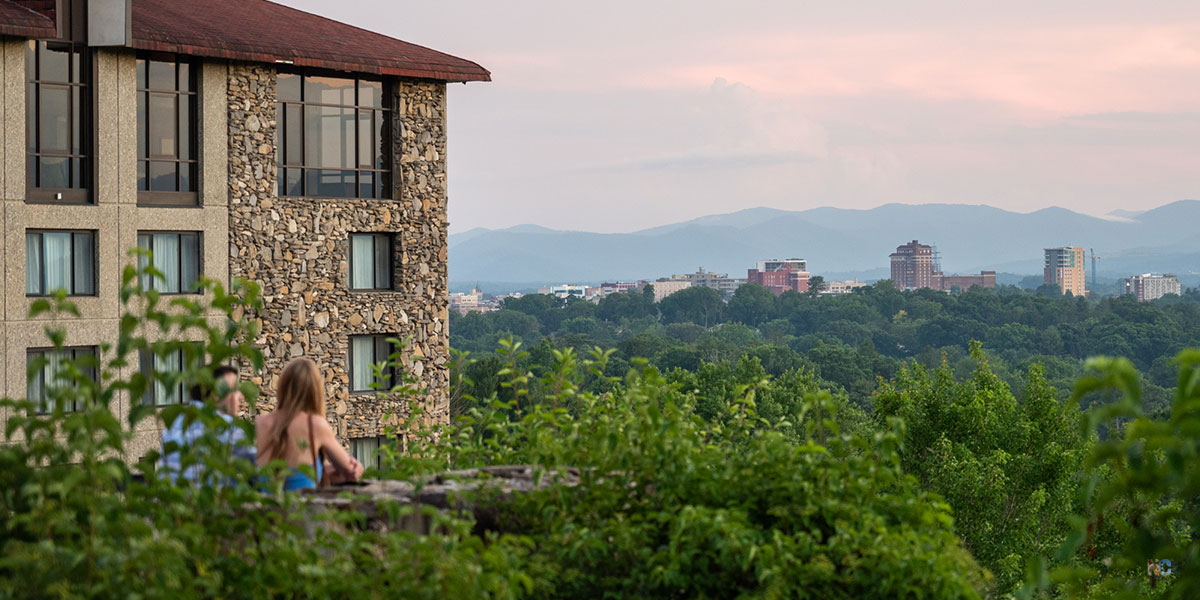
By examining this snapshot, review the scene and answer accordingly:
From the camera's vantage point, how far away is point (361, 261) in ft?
91.0

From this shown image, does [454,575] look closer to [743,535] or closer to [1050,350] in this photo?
[743,535]

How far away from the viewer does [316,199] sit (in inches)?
1047

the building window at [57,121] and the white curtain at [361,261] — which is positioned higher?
the building window at [57,121]

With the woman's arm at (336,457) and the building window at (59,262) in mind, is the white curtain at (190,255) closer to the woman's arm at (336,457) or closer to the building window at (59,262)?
the building window at (59,262)

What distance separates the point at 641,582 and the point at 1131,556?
215 cm

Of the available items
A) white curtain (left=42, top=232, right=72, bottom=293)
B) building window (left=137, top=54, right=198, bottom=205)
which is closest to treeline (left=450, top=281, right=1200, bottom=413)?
building window (left=137, top=54, right=198, bottom=205)

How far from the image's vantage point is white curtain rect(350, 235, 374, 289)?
27.6m

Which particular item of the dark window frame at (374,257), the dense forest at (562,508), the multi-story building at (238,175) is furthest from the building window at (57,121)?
the dense forest at (562,508)

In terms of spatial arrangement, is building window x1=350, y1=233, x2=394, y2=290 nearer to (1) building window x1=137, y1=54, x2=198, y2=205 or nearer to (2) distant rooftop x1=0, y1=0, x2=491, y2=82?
(2) distant rooftop x1=0, y1=0, x2=491, y2=82

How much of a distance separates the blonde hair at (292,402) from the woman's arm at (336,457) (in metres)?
0.07

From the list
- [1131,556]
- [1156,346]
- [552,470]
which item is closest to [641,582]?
[552,470]

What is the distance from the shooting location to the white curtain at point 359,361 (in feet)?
89.6

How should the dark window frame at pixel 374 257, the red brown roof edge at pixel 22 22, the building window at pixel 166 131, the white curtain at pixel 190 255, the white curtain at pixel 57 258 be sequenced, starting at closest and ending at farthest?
the red brown roof edge at pixel 22 22 < the white curtain at pixel 57 258 < the building window at pixel 166 131 < the white curtain at pixel 190 255 < the dark window frame at pixel 374 257

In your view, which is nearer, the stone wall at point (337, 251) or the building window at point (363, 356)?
the stone wall at point (337, 251)
